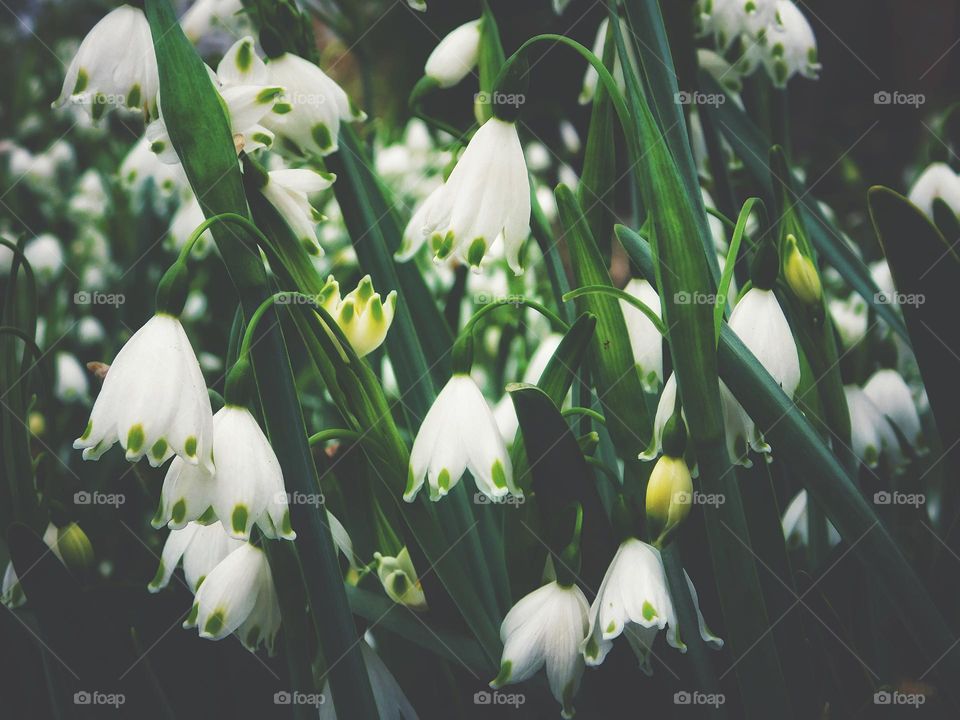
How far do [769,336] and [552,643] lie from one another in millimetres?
269

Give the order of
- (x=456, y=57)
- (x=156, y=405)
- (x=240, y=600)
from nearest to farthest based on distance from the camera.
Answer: (x=156, y=405) < (x=240, y=600) < (x=456, y=57)

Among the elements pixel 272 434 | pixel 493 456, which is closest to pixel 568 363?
pixel 493 456

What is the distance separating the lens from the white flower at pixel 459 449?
589 millimetres

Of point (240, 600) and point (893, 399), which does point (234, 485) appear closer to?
point (240, 600)

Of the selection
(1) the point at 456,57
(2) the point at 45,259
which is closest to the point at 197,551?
(1) the point at 456,57

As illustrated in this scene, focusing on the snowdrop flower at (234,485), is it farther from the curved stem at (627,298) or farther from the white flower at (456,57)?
the white flower at (456,57)

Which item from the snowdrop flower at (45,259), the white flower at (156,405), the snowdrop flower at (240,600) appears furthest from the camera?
the snowdrop flower at (45,259)

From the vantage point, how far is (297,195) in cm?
68

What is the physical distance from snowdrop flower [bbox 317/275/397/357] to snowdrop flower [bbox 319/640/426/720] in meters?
0.25

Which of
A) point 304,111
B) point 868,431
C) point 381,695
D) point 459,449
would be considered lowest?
point 381,695

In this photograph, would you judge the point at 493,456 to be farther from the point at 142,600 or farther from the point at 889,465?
the point at 889,465

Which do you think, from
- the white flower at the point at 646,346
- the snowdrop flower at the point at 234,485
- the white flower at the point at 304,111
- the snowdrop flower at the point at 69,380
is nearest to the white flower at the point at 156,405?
the snowdrop flower at the point at 234,485

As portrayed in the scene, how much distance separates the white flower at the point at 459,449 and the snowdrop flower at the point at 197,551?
0.62ft

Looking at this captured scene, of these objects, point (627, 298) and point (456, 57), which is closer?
point (627, 298)
